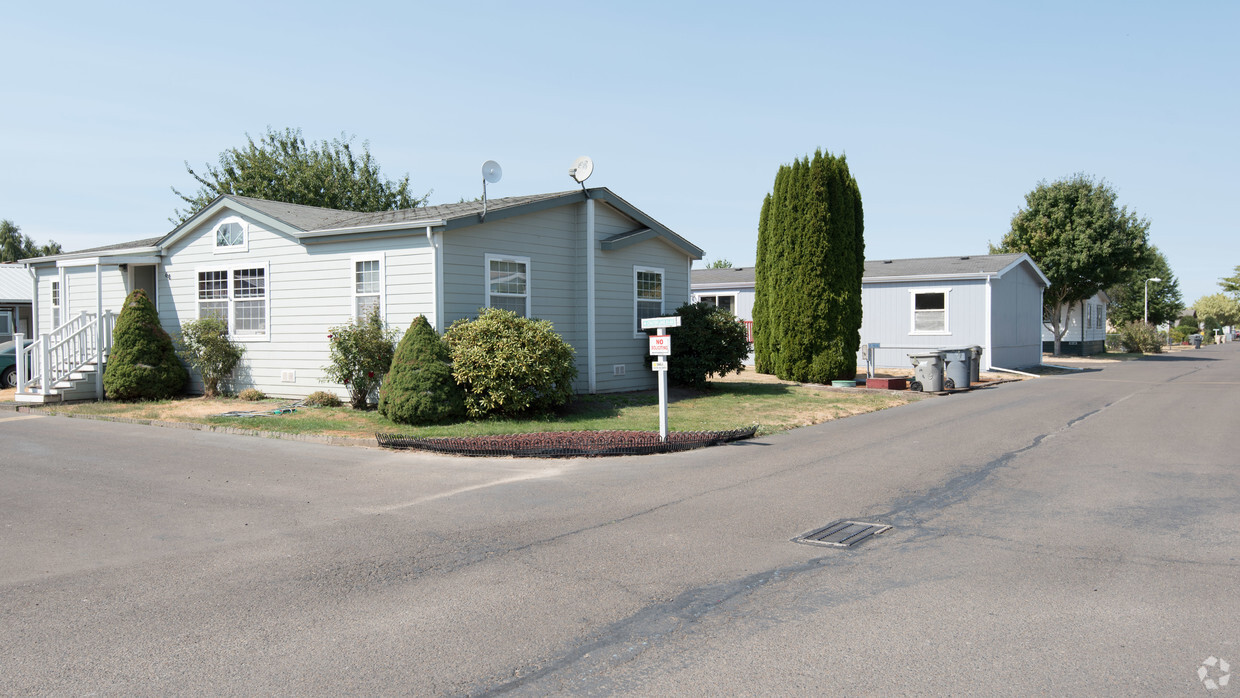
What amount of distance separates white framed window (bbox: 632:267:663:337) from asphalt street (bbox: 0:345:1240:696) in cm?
818

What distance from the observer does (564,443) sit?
1146cm

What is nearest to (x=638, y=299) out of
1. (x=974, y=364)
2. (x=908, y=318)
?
(x=974, y=364)

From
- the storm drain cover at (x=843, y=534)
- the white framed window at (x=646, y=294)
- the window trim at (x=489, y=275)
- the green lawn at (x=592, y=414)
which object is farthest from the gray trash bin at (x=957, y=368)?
the storm drain cover at (x=843, y=534)

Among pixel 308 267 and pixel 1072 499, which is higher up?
pixel 308 267

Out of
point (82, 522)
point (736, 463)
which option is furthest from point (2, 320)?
point (736, 463)

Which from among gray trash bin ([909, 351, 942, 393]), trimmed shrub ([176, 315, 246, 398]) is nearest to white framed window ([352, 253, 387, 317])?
trimmed shrub ([176, 315, 246, 398])

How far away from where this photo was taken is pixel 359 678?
4176mm

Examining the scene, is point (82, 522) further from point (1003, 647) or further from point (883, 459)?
point (883, 459)

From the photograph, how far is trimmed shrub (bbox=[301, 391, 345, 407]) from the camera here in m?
16.0

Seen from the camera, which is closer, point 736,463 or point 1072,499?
point 1072,499

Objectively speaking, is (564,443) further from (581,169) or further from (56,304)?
(56,304)

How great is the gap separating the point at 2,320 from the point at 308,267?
2306 cm

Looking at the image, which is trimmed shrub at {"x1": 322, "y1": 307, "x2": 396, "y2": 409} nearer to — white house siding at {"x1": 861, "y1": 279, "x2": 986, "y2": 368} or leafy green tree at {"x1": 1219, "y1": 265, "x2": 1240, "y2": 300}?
white house siding at {"x1": 861, "y1": 279, "x2": 986, "y2": 368}

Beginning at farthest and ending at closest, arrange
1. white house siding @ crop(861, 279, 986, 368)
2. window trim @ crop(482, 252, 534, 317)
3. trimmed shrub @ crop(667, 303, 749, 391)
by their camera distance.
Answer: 1. white house siding @ crop(861, 279, 986, 368)
2. trimmed shrub @ crop(667, 303, 749, 391)
3. window trim @ crop(482, 252, 534, 317)
